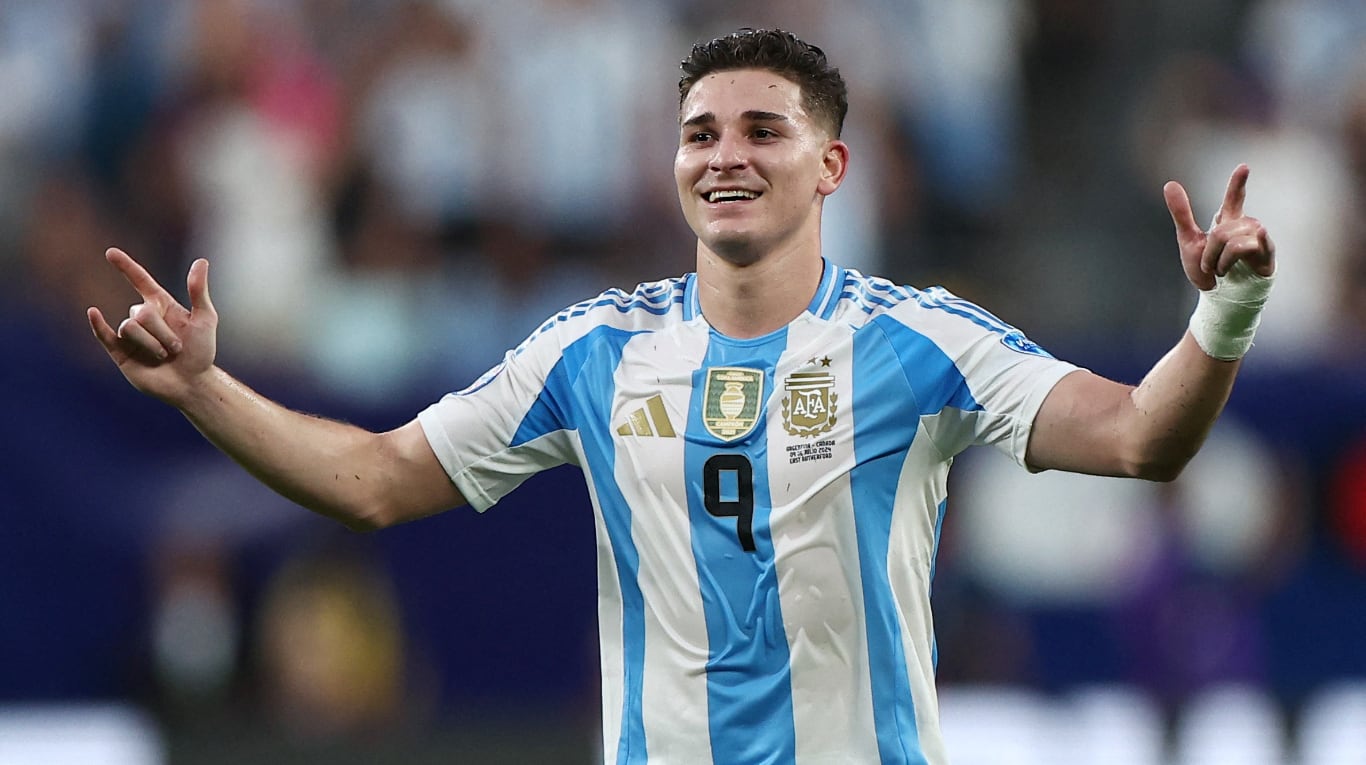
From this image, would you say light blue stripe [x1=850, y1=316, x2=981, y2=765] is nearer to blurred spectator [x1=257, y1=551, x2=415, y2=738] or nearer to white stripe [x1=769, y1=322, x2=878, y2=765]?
white stripe [x1=769, y1=322, x2=878, y2=765]

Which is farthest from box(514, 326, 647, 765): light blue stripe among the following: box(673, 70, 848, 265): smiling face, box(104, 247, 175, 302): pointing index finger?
box(104, 247, 175, 302): pointing index finger

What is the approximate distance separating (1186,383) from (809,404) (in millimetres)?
946

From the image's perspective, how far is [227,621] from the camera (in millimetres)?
9734

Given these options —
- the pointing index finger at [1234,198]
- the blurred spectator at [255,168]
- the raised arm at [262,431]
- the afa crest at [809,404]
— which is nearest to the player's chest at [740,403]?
the afa crest at [809,404]

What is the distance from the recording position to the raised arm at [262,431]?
483cm

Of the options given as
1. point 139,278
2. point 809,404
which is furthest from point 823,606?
point 139,278

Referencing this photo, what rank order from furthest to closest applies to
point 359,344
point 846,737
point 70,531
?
point 359,344 → point 70,531 → point 846,737

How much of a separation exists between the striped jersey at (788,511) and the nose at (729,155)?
1.36ft

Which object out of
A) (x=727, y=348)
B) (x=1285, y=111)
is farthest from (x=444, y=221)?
(x=727, y=348)

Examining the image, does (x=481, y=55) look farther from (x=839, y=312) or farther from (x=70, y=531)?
(x=839, y=312)

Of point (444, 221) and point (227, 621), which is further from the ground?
point (444, 221)

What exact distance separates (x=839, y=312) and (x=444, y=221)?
6.17m

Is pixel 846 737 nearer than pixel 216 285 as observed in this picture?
Yes

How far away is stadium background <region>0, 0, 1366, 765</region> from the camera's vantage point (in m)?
9.65
